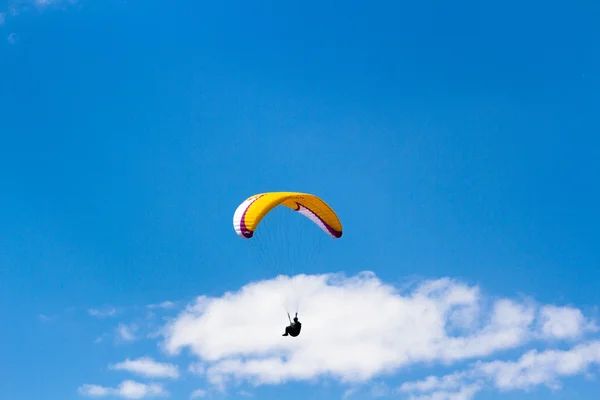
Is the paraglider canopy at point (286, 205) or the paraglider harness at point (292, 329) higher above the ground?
the paraglider canopy at point (286, 205)

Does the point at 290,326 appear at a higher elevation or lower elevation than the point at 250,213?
lower

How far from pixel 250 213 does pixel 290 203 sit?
570 centimetres

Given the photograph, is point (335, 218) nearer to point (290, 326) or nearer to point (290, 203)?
point (290, 203)

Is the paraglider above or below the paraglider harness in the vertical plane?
above

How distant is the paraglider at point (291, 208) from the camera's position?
56.9 metres

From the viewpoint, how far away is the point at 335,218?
62.2 meters

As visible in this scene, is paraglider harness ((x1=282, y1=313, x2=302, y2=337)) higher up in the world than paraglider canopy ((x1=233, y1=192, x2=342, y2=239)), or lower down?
lower down

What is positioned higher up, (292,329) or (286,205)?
(286,205)

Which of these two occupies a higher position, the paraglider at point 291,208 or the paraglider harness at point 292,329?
the paraglider at point 291,208

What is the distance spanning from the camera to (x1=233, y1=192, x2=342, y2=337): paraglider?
56.9 metres

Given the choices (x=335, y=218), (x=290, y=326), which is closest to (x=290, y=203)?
(x=335, y=218)

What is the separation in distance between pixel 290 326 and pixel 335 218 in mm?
7981

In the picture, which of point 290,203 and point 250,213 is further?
point 290,203

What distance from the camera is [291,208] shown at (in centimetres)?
6381
